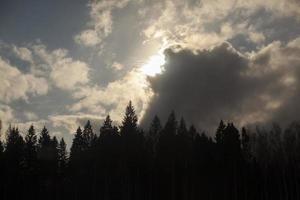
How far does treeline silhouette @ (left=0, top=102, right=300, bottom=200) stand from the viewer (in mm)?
75625

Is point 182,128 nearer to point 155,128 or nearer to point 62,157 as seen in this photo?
point 155,128

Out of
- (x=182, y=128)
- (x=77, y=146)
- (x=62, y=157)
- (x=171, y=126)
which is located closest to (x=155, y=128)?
(x=182, y=128)

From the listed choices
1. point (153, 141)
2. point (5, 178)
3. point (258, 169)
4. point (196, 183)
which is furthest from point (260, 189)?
point (5, 178)

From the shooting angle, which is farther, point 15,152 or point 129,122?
point 15,152

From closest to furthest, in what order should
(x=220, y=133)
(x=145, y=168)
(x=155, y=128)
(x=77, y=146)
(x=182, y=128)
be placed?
(x=145, y=168), (x=220, y=133), (x=182, y=128), (x=155, y=128), (x=77, y=146)

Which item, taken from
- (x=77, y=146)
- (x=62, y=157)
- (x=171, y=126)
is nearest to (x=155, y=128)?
(x=171, y=126)

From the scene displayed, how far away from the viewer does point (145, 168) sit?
253 feet

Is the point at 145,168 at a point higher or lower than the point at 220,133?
lower

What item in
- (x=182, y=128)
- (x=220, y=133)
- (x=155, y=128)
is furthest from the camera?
(x=155, y=128)

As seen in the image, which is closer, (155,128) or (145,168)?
(145,168)

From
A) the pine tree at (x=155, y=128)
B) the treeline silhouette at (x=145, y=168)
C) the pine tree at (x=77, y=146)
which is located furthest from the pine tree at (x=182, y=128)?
the pine tree at (x=77, y=146)

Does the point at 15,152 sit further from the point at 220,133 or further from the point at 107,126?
the point at 220,133

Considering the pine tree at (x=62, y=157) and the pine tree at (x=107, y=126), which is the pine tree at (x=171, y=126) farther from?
the pine tree at (x=62, y=157)

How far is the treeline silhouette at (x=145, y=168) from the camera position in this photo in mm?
75625
